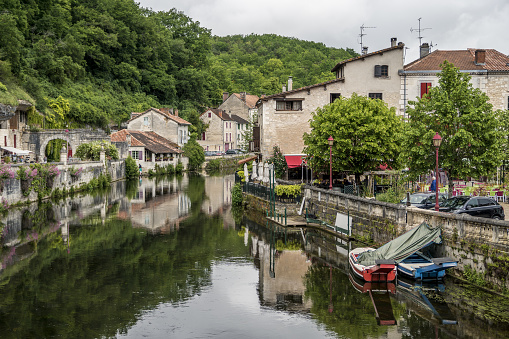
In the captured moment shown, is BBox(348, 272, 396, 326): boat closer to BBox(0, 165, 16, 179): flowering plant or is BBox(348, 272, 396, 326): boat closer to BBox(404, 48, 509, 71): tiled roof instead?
BBox(0, 165, 16, 179): flowering plant

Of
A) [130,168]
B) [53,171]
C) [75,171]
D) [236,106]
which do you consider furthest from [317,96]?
[236,106]

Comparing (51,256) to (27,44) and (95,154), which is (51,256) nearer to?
(95,154)

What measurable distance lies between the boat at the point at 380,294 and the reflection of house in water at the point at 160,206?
13534 millimetres

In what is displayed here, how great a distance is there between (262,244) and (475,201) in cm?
985

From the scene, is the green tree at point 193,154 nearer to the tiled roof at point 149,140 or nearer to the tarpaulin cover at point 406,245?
the tiled roof at point 149,140

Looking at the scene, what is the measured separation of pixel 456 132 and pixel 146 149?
159 feet

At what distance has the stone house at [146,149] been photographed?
209 ft

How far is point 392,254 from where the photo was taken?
58.0 feet

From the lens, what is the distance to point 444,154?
22188 millimetres

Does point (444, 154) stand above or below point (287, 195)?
above

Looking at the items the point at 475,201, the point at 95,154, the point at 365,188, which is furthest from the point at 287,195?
the point at 95,154

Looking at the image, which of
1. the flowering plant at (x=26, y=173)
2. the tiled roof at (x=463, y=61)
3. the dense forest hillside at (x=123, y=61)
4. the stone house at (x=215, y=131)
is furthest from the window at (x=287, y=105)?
the stone house at (x=215, y=131)

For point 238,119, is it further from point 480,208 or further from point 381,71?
point 480,208

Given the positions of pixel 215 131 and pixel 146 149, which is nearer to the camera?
pixel 146 149
